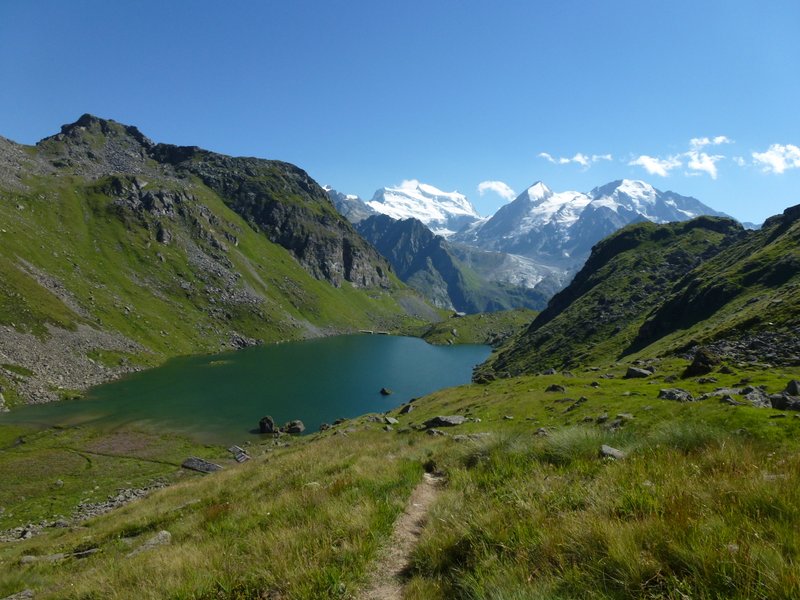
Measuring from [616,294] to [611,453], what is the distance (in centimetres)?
15210

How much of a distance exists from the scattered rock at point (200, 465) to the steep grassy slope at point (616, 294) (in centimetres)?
8475

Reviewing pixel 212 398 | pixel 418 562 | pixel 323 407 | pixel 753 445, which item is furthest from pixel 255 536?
pixel 212 398

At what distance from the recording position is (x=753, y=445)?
879cm

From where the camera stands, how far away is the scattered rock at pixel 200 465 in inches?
1955

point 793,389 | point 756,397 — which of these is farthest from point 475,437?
point 793,389

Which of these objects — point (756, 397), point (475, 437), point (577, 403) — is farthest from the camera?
point (577, 403)

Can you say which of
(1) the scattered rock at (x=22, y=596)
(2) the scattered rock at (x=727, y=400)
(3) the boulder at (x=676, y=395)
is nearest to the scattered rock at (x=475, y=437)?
(1) the scattered rock at (x=22, y=596)

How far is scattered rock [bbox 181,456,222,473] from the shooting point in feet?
163

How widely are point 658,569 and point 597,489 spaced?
272 cm

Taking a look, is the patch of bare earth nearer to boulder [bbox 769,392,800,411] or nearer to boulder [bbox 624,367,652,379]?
boulder [bbox 769,392,800,411]

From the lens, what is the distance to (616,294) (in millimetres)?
145625

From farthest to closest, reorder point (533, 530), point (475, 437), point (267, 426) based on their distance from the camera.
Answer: point (267, 426) < point (475, 437) < point (533, 530)

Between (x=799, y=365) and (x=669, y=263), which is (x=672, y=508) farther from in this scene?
(x=669, y=263)

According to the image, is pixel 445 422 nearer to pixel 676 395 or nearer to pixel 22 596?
pixel 676 395
